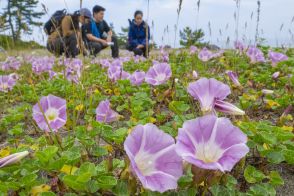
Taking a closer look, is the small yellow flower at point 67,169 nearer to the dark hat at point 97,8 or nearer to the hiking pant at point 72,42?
the hiking pant at point 72,42

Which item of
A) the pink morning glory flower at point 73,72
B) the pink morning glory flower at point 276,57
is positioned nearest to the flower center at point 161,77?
the pink morning glory flower at point 73,72

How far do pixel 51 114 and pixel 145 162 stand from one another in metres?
1.04

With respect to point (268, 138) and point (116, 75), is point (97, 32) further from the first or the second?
point (268, 138)

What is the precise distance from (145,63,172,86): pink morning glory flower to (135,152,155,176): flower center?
5.71 feet

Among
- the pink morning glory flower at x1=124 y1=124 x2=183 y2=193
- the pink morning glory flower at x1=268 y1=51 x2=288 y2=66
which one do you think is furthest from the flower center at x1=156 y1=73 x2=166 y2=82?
the pink morning glory flower at x1=268 y1=51 x2=288 y2=66

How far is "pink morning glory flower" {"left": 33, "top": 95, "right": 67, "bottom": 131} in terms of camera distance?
2.07 meters

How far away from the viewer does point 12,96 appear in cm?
405

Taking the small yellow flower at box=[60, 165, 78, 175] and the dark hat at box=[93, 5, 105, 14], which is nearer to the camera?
the small yellow flower at box=[60, 165, 78, 175]

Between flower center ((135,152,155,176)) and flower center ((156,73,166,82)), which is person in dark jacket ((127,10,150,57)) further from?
flower center ((135,152,155,176))

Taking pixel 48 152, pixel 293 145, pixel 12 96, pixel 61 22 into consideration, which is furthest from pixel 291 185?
pixel 61 22

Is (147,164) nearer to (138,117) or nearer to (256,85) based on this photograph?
(138,117)

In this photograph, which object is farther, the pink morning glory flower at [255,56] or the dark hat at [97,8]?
the dark hat at [97,8]

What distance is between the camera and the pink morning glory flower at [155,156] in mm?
1191

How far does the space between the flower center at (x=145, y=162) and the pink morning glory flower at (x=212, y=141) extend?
A: 0.46ft
